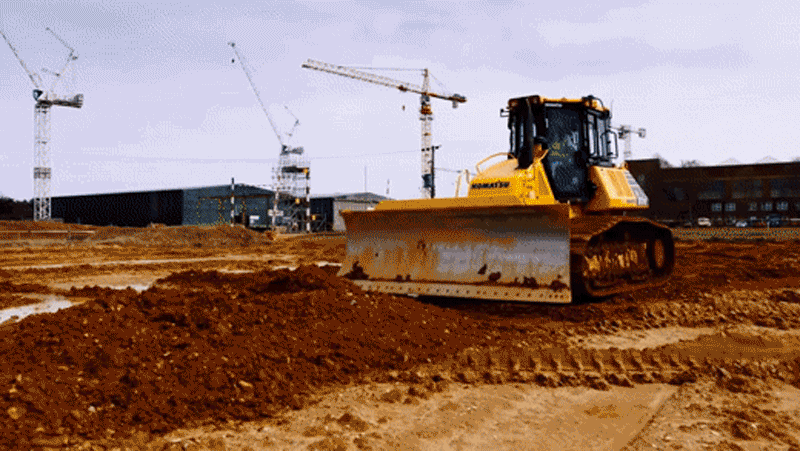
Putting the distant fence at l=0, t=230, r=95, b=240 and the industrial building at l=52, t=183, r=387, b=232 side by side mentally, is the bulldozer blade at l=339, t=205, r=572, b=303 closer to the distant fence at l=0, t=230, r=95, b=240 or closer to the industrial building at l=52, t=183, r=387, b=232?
the distant fence at l=0, t=230, r=95, b=240

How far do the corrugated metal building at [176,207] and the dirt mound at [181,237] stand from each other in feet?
73.7

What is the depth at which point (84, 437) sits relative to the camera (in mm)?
3600

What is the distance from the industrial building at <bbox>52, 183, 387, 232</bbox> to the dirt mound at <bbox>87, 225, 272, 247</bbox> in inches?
876

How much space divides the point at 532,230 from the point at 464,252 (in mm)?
994

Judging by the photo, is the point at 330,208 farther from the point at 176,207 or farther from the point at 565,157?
the point at 565,157

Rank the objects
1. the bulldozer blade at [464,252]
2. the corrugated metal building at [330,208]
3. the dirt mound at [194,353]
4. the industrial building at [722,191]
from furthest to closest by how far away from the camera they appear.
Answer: the corrugated metal building at [330,208]
the industrial building at [722,191]
the bulldozer blade at [464,252]
the dirt mound at [194,353]

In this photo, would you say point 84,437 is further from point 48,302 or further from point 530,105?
point 530,105

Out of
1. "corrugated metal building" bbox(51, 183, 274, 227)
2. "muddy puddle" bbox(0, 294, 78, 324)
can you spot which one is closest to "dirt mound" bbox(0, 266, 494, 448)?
"muddy puddle" bbox(0, 294, 78, 324)

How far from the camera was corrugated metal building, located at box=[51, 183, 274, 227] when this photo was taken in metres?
58.6

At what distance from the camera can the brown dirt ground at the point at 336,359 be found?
12.2 ft

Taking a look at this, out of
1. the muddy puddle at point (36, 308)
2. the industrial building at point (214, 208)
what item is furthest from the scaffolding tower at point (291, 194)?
the muddy puddle at point (36, 308)

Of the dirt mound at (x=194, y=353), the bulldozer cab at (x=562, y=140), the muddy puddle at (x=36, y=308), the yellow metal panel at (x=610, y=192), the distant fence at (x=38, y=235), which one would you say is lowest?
the muddy puddle at (x=36, y=308)

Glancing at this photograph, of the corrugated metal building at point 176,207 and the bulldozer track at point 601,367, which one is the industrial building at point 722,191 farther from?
the bulldozer track at point 601,367

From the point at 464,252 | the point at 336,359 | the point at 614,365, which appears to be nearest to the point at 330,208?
the point at 464,252
